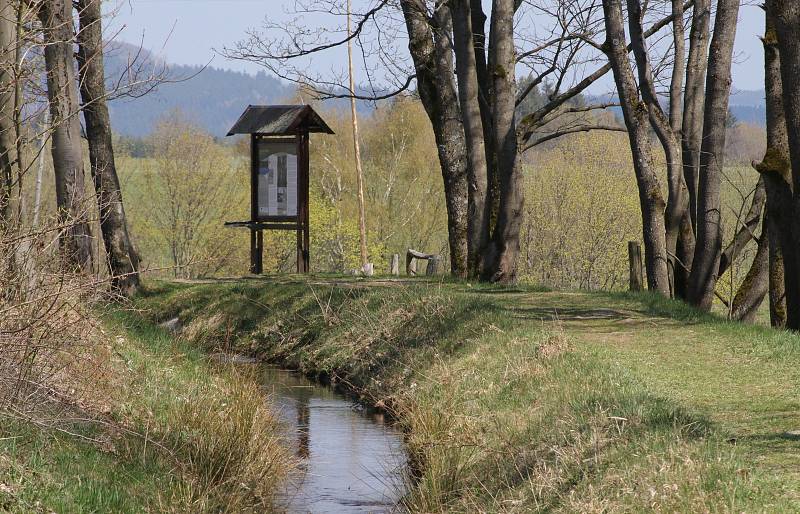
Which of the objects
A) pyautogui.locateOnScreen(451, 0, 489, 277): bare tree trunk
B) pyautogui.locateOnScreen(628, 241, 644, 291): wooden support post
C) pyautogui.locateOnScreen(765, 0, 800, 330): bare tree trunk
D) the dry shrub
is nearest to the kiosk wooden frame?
pyautogui.locateOnScreen(451, 0, 489, 277): bare tree trunk

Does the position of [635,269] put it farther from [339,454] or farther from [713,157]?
[339,454]

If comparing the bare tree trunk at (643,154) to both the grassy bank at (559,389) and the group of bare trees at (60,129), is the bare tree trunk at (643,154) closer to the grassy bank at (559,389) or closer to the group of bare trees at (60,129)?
the grassy bank at (559,389)

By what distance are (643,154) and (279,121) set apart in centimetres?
1052

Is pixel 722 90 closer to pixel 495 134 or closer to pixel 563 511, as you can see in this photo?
pixel 495 134

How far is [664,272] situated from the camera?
1666 cm

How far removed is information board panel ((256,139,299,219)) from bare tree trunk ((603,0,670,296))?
9986mm

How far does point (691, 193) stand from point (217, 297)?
880 centimetres

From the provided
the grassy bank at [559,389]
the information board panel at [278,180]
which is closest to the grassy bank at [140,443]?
the grassy bank at [559,389]

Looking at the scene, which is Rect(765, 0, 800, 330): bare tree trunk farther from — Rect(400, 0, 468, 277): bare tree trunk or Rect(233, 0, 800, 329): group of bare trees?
Rect(400, 0, 468, 277): bare tree trunk

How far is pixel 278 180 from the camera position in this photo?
2483 centimetres

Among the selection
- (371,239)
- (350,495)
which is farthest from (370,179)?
(350,495)

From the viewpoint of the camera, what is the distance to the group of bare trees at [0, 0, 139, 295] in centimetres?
833

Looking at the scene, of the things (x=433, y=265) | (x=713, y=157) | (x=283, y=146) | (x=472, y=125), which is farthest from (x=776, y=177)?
(x=283, y=146)

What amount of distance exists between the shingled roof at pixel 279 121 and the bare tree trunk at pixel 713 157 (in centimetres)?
1099
